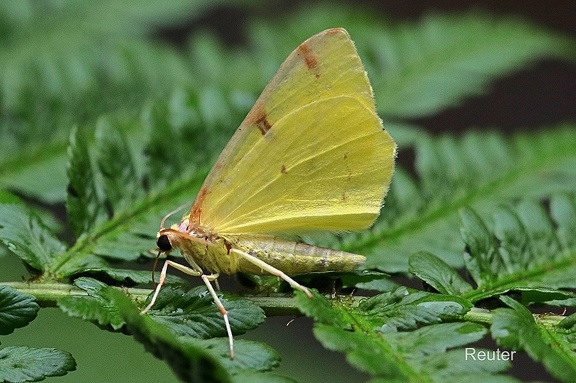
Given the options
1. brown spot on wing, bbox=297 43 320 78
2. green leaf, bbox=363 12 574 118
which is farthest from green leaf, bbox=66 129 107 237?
green leaf, bbox=363 12 574 118

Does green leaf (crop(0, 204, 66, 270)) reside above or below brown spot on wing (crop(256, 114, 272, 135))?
below

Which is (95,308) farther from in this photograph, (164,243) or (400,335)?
(400,335)

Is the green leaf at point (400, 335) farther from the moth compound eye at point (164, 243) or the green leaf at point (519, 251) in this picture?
the moth compound eye at point (164, 243)


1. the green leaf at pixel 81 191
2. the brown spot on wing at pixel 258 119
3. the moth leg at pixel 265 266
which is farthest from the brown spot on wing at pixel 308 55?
the green leaf at pixel 81 191

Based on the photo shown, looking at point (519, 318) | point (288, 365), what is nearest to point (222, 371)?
point (519, 318)

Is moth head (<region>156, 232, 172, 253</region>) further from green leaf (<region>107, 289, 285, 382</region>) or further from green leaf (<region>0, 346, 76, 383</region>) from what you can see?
green leaf (<region>0, 346, 76, 383</region>)

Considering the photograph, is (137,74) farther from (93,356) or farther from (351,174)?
(351,174)
